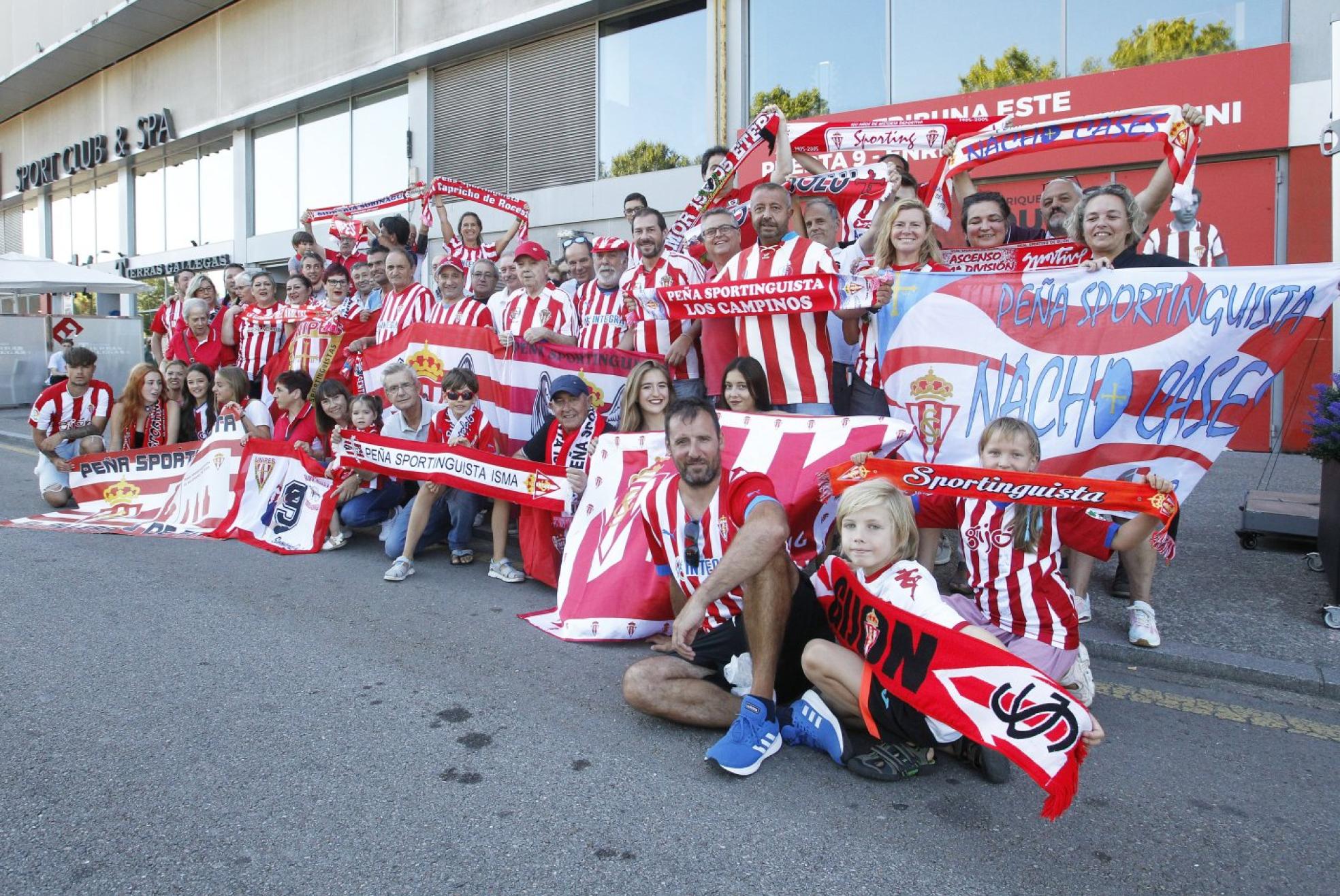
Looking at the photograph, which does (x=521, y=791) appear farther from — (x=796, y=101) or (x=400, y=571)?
(x=796, y=101)

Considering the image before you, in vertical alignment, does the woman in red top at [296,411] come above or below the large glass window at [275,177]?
below

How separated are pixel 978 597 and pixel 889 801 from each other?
42.3 inches

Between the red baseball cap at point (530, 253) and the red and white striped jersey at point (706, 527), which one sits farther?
the red baseball cap at point (530, 253)

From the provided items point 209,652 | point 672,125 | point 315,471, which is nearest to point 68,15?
point 672,125

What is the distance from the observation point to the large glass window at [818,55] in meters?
12.5

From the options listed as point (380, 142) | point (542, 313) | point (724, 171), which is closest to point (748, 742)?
point (542, 313)

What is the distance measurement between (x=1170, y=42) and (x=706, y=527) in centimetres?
961

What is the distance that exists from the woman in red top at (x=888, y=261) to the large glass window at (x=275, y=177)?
20080mm

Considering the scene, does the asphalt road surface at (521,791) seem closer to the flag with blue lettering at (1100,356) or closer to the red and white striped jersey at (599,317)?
the flag with blue lettering at (1100,356)

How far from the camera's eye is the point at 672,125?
14.8m

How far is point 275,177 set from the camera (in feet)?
74.6

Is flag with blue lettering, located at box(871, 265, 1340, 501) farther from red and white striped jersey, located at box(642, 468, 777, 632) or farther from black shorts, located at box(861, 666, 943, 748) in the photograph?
black shorts, located at box(861, 666, 943, 748)

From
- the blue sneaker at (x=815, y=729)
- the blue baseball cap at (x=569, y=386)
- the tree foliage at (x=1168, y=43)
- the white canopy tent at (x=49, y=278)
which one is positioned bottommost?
the blue sneaker at (x=815, y=729)

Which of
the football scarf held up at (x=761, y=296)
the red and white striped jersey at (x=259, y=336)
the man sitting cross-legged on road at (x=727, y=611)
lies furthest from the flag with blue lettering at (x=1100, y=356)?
the red and white striped jersey at (x=259, y=336)
